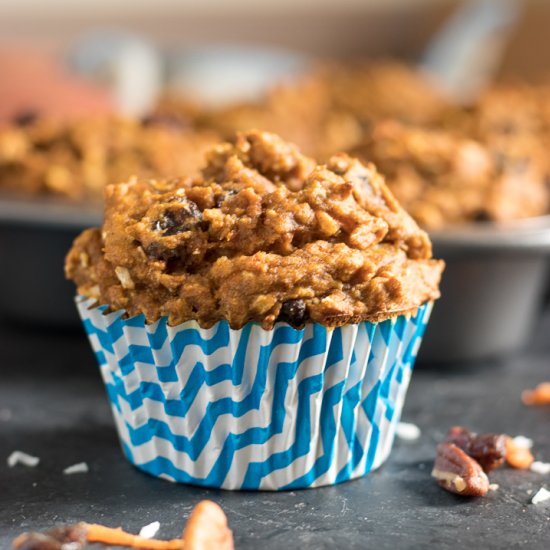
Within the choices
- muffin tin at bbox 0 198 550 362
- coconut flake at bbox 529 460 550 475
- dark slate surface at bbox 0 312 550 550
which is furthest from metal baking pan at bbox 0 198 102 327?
coconut flake at bbox 529 460 550 475

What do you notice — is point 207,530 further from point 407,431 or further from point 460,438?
Answer: point 407,431

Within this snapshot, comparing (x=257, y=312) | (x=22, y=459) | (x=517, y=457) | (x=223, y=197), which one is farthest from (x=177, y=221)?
(x=517, y=457)

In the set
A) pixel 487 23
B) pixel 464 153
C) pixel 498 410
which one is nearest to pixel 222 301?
pixel 498 410

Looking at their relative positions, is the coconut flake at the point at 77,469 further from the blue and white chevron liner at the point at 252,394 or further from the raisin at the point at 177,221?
the raisin at the point at 177,221

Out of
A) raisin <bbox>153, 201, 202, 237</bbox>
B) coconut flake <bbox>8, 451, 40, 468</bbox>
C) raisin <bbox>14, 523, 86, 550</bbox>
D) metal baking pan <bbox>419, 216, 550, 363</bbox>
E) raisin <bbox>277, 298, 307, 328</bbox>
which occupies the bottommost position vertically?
coconut flake <bbox>8, 451, 40, 468</bbox>

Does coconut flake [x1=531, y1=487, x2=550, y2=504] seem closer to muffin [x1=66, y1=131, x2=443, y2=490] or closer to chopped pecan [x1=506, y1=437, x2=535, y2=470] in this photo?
chopped pecan [x1=506, y1=437, x2=535, y2=470]

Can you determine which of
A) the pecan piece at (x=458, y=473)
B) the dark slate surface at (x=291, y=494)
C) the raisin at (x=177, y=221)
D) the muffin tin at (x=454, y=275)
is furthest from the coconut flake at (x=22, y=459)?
the pecan piece at (x=458, y=473)

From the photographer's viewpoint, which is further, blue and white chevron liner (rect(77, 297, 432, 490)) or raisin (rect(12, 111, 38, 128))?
raisin (rect(12, 111, 38, 128))
